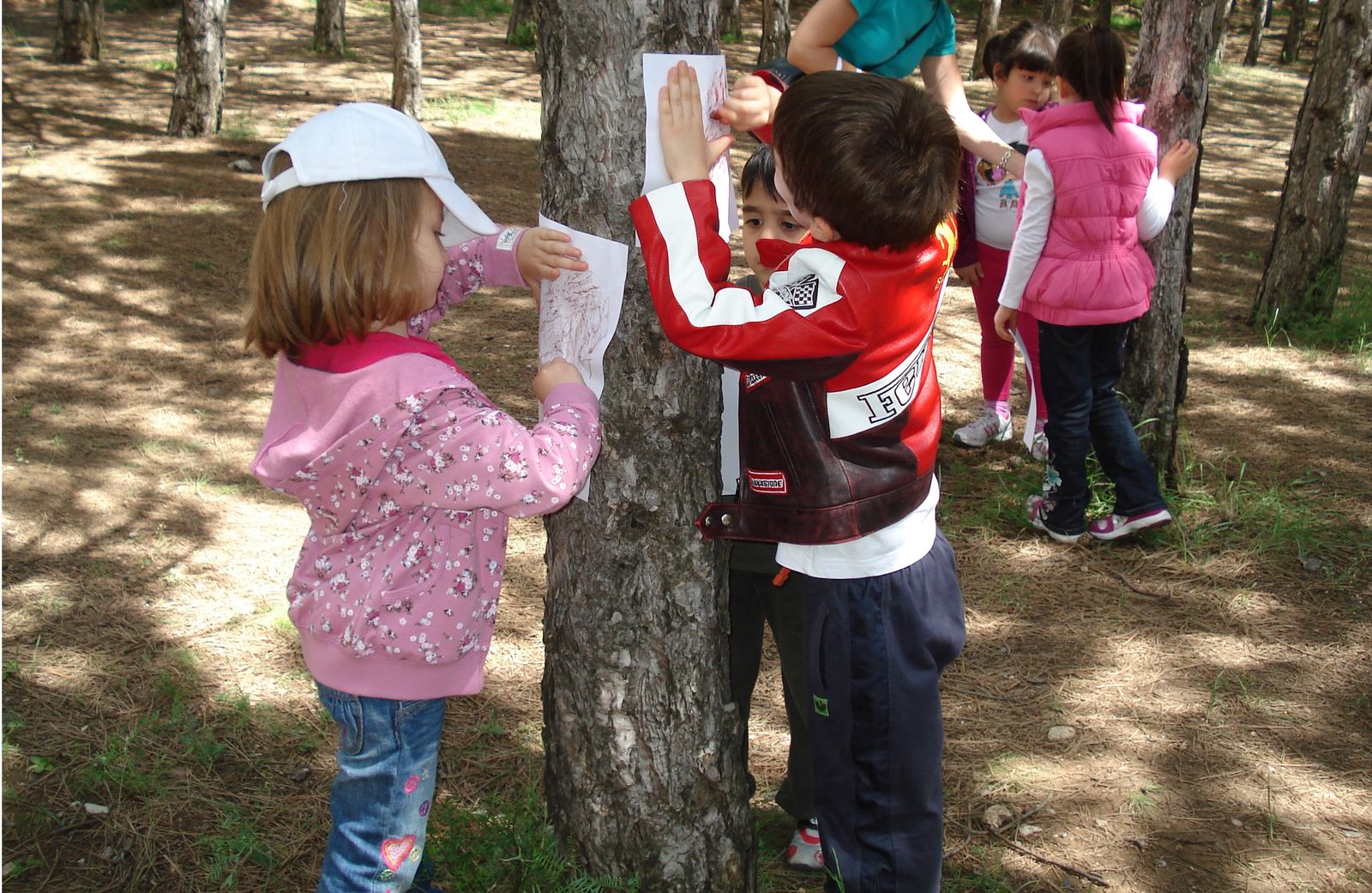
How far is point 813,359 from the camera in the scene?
1.96 meters

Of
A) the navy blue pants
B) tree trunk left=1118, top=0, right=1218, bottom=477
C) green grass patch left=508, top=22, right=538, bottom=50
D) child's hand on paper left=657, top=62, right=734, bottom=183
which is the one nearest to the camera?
child's hand on paper left=657, top=62, right=734, bottom=183

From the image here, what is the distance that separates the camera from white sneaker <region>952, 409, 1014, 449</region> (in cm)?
541

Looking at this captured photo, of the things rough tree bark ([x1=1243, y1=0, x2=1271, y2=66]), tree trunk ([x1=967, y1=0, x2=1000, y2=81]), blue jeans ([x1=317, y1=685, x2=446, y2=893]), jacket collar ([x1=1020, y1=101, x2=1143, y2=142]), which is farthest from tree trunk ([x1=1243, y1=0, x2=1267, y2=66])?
blue jeans ([x1=317, y1=685, x2=446, y2=893])

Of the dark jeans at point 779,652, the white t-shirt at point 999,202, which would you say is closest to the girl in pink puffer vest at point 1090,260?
the white t-shirt at point 999,202

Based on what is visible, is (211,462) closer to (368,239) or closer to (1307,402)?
(368,239)

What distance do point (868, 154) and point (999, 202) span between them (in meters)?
3.44

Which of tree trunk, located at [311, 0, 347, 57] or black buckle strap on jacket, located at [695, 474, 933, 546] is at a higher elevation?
tree trunk, located at [311, 0, 347, 57]

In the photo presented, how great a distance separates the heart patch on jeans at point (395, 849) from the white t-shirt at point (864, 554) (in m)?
0.97

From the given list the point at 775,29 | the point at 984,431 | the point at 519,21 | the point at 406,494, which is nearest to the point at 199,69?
the point at 775,29

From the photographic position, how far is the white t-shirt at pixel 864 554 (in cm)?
220

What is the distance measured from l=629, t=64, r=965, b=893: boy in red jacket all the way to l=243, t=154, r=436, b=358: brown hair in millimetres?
437

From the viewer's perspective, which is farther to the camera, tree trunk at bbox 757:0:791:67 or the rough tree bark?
the rough tree bark

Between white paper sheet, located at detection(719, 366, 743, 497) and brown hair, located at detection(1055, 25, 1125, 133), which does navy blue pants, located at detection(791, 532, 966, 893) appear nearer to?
white paper sheet, located at detection(719, 366, 743, 497)

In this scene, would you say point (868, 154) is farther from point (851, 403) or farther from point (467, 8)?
point (467, 8)
